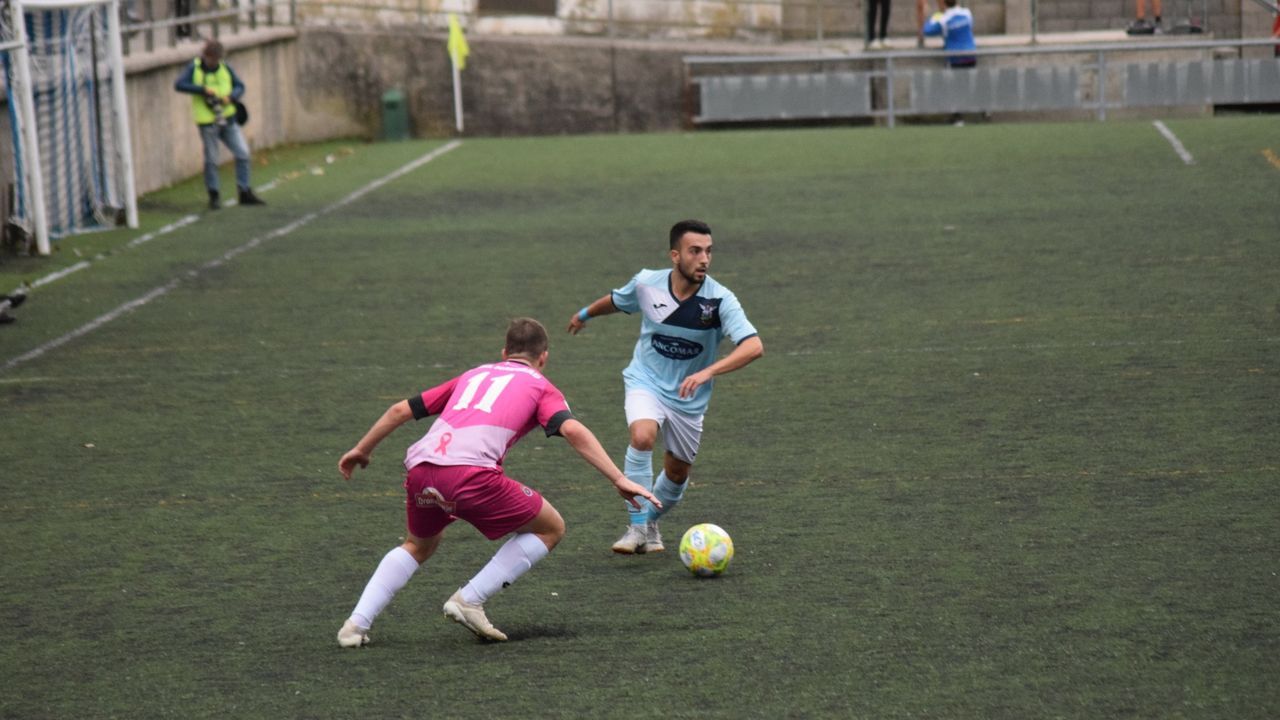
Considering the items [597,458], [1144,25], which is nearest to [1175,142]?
[1144,25]

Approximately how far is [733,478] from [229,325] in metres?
6.43

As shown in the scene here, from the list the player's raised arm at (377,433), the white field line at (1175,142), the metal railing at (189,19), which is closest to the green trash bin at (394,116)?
the metal railing at (189,19)

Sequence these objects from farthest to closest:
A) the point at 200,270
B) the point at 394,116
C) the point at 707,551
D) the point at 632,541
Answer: the point at 394,116 → the point at 200,270 → the point at 632,541 → the point at 707,551

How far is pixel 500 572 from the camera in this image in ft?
21.7

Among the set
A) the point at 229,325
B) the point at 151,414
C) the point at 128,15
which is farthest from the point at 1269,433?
the point at 128,15

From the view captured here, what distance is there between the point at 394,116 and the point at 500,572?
25.4 m

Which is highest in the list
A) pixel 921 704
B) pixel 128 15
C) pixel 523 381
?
pixel 128 15

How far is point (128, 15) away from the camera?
25188 mm

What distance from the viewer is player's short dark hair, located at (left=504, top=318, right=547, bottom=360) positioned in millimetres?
6719

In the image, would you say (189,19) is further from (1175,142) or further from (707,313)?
(707,313)

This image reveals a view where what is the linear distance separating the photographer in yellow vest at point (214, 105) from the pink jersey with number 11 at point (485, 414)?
1537cm

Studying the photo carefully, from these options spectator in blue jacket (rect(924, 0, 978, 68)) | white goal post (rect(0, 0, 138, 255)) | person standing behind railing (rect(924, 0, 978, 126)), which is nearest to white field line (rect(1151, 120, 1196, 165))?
person standing behind railing (rect(924, 0, 978, 126))

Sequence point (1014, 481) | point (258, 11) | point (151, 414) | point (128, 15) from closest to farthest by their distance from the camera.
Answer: point (1014, 481)
point (151, 414)
point (128, 15)
point (258, 11)

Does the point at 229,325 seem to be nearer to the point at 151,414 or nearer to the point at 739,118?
the point at 151,414
